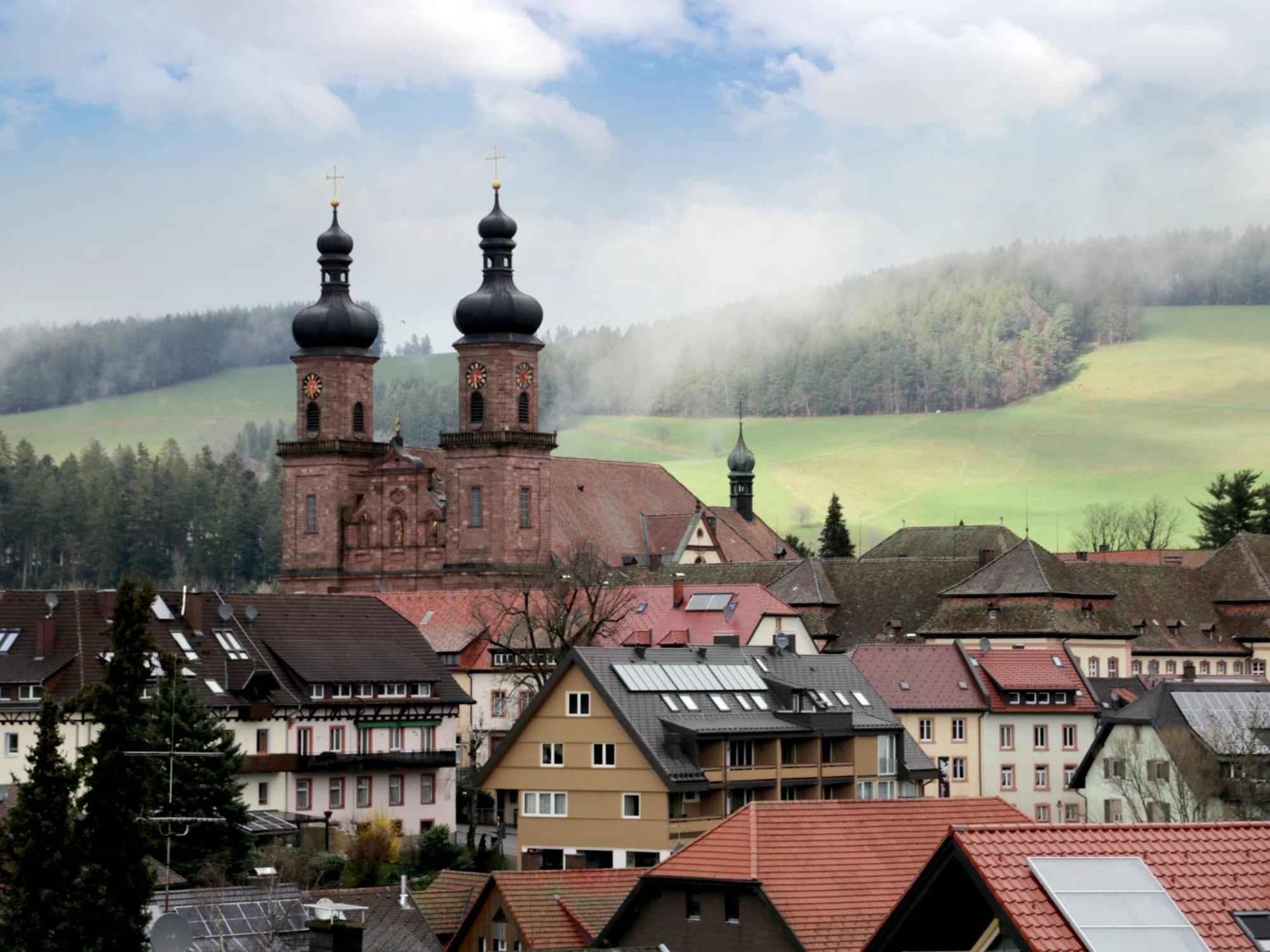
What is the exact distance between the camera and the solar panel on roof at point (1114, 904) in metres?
22.0

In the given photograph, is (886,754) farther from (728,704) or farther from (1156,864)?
(1156,864)

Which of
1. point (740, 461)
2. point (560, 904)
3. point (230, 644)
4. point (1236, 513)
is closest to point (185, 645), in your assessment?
point (230, 644)

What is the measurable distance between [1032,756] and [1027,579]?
2132 cm

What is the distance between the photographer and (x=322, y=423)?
454ft

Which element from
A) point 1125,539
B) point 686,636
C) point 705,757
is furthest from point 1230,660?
point 1125,539

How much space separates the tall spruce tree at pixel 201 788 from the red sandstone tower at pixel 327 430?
240 ft

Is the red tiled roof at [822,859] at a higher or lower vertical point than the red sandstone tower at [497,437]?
lower

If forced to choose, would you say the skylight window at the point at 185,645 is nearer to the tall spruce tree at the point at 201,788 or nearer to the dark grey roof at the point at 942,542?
the tall spruce tree at the point at 201,788

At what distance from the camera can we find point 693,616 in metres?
99.1

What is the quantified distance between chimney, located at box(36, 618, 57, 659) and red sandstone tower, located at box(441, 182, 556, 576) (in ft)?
195

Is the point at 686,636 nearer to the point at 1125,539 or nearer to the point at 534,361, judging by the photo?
the point at 534,361

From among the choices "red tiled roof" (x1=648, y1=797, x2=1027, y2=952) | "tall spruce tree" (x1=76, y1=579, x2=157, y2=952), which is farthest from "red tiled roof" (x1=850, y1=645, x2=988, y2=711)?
"tall spruce tree" (x1=76, y1=579, x2=157, y2=952)

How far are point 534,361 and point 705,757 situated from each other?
7105 centimetres

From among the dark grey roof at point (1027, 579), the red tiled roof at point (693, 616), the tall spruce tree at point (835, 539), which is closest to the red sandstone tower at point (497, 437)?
the tall spruce tree at point (835, 539)
